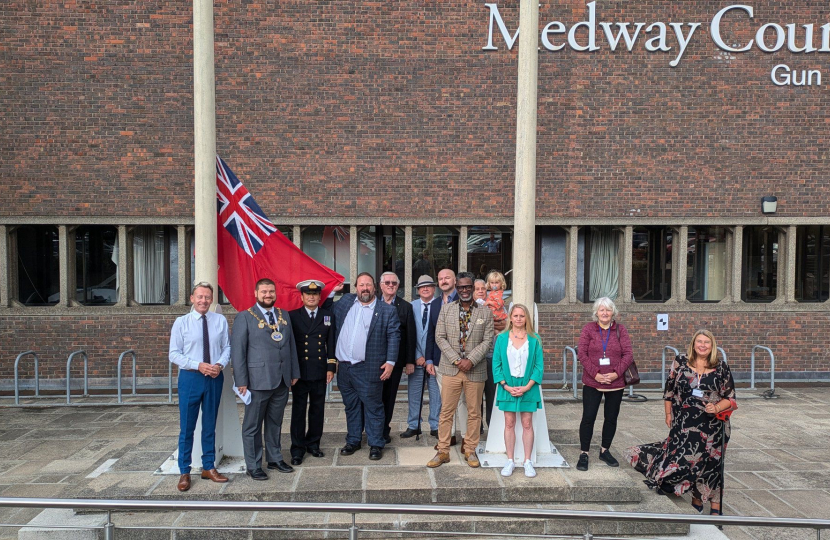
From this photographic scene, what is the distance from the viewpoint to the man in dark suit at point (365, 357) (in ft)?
21.6

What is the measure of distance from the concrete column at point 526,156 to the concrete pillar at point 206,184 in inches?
115

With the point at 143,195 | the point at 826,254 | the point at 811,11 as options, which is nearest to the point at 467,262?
the point at 143,195

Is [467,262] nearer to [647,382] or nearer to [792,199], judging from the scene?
[647,382]

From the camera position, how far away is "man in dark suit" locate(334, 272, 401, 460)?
259 inches

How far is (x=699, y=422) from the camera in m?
5.96

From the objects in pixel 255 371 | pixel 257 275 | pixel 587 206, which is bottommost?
pixel 255 371

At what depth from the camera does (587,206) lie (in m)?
12.1

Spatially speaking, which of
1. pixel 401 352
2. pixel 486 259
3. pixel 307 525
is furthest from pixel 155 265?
pixel 307 525

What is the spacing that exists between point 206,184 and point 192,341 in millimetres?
1550

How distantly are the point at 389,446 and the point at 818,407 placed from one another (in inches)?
287

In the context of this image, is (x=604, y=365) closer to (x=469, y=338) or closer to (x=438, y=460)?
(x=469, y=338)

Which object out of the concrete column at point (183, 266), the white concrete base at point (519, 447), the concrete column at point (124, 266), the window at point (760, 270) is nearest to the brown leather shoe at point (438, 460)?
the white concrete base at point (519, 447)

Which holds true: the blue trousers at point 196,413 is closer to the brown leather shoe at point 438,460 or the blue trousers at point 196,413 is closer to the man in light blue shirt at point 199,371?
the man in light blue shirt at point 199,371

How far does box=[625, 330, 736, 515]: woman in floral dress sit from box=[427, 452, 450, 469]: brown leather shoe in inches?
76.3
